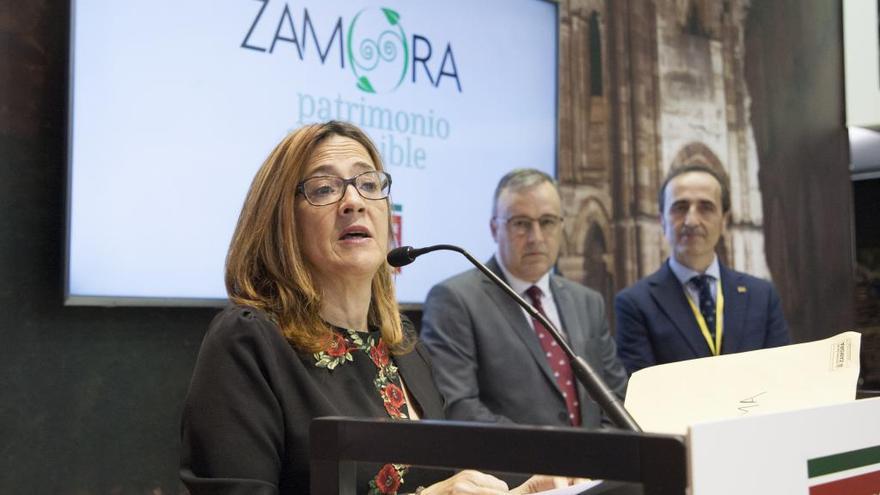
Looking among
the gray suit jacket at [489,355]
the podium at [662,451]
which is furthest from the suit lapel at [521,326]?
the podium at [662,451]

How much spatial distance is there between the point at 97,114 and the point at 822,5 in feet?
17.5

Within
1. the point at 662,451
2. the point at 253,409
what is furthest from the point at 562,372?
the point at 662,451

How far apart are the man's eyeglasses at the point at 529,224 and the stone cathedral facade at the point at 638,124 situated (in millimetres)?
1001

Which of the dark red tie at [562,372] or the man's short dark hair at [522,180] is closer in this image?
the dark red tie at [562,372]

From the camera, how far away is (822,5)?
22.0 feet

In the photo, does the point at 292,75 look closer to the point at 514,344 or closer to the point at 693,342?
the point at 514,344

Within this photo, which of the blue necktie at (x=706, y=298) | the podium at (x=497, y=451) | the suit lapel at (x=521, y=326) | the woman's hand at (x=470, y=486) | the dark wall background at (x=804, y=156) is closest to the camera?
the podium at (x=497, y=451)

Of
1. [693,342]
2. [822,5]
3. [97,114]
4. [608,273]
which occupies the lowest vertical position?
[693,342]

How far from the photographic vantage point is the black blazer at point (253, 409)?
1.62m

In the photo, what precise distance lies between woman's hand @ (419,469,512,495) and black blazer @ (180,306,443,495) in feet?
0.62

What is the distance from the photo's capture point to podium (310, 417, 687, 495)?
0.91m

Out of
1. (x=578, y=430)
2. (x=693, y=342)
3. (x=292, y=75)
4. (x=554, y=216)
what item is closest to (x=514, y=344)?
(x=554, y=216)

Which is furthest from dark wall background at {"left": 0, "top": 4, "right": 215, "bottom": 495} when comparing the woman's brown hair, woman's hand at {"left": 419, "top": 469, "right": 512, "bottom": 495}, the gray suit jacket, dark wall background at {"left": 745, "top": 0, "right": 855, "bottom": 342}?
dark wall background at {"left": 745, "top": 0, "right": 855, "bottom": 342}

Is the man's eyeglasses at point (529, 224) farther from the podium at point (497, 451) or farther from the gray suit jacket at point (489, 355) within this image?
the podium at point (497, 451)
